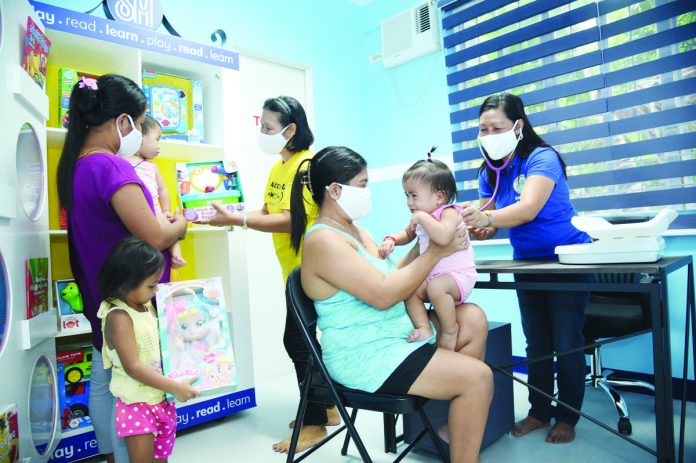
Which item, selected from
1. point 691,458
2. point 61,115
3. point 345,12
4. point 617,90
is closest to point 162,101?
point 61,115

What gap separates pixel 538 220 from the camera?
2.10m

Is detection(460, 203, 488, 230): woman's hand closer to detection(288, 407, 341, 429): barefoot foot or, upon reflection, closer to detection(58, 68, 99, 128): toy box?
detection(288, 407, 341, 429): barefoot foot

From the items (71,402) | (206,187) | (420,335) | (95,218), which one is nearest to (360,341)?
(420,335)

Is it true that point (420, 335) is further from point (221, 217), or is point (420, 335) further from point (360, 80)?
point (360, 80)

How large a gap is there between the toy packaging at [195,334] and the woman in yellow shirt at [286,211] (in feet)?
1.78

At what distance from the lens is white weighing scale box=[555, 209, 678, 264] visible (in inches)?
61.4

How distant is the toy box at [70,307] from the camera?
219cm

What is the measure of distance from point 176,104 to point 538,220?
1.96 m

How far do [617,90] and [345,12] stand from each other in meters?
2.40

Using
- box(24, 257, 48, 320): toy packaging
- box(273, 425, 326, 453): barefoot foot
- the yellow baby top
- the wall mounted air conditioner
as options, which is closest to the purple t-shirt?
the yellow baby top

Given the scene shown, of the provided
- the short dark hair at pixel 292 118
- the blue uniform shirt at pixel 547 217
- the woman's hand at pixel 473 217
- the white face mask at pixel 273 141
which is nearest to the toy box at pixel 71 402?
the white face mask at pixel 273 141

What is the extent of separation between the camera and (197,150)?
275 cm

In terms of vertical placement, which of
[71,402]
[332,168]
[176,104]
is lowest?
[71,402]

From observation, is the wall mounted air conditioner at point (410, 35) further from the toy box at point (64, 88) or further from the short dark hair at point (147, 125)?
the toy box at point (64, 88)
